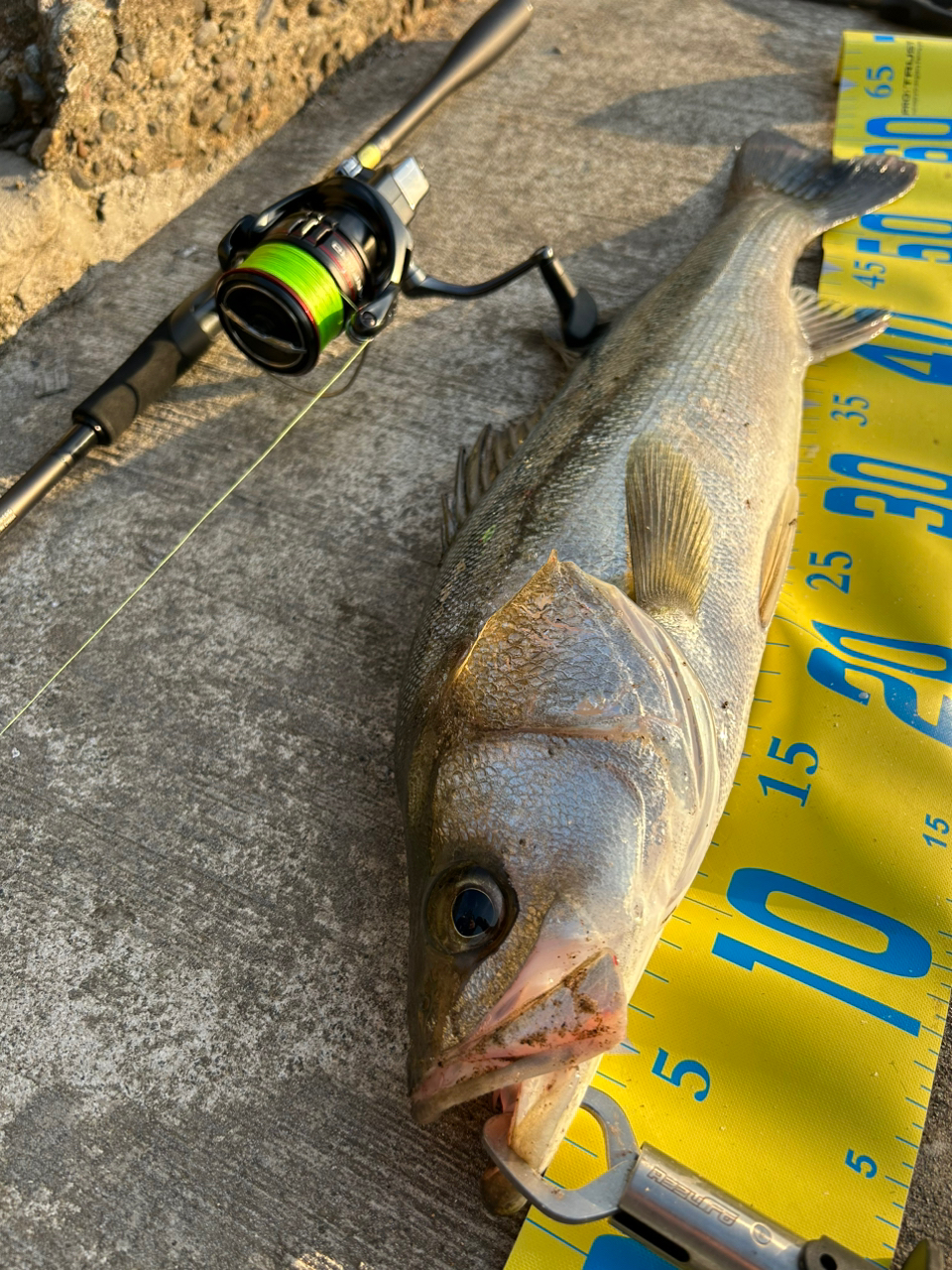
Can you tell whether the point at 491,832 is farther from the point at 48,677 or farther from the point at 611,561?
the point at 48,677

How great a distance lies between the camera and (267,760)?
2410 millimetres

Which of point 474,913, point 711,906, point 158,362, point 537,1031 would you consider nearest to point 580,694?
point 474,913

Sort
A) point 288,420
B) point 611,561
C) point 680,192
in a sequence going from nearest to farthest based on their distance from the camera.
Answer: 1. point 611,561
2. point 288,420
3. point 680,192

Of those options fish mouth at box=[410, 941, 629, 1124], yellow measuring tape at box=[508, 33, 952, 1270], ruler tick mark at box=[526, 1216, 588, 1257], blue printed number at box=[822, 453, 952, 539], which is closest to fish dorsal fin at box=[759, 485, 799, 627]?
yellow measuring tape at box=[508, 33, 952, 1270]

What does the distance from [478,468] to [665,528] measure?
0.71m

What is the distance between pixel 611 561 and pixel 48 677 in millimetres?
1654

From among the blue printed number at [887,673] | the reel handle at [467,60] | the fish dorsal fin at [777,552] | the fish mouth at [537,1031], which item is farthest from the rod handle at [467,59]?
the fish mouth at [537,1031]

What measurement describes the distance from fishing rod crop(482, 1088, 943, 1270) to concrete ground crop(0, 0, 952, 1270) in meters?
0.30

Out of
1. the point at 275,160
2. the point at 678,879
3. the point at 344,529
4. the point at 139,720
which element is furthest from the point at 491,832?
the point at 275,160

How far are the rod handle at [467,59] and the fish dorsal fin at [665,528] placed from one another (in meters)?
1.87

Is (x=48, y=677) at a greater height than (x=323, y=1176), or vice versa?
(x=48, y=677)

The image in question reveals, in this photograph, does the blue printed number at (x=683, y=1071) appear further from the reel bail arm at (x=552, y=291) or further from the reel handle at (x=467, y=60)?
the reel handle at (x=467, y=60)

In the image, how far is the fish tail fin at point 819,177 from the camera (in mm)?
3385

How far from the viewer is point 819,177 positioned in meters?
3.43
